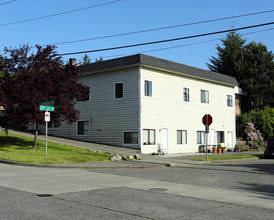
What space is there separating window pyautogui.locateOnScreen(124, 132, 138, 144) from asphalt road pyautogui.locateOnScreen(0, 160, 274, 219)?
13996 millimetres

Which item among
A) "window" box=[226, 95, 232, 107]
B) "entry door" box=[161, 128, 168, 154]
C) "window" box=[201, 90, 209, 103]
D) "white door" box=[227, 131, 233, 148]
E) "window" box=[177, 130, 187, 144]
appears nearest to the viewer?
"entry door" box=[161, 128, 168, 154]

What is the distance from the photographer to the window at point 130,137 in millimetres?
27545

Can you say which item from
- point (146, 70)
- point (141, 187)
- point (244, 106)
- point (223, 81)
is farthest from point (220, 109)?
point (141, 187)

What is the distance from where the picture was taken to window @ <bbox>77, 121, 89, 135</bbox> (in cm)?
3117

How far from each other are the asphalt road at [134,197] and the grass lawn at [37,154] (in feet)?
14.8

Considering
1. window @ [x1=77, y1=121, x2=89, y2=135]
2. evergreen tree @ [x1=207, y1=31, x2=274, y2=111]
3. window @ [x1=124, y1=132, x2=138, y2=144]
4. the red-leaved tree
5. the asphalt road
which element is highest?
evergreen tree @ [x1=207, y1=31, x2=274, y2=111]

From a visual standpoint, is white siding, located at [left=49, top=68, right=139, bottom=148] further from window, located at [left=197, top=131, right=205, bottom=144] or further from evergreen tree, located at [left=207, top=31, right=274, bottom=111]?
evergreen tree, located at [left=207, top=31, right=274, bottom=111]

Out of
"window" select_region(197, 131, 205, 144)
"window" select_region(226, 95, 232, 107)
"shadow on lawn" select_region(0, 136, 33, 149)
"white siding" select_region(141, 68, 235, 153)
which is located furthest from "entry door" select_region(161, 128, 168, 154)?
"window" select_region(226, 95, 232, 107)


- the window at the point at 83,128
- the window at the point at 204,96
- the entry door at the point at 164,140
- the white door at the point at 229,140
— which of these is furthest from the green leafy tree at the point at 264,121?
the window at the point at 83,128

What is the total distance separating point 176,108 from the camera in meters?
30.8

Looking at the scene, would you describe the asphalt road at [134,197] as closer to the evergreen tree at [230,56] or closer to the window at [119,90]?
the window at [119,90]

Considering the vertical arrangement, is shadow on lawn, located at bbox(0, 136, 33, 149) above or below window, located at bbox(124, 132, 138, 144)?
below

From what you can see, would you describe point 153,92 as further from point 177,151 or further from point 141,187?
point 141,187

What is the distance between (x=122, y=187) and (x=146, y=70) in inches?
716
